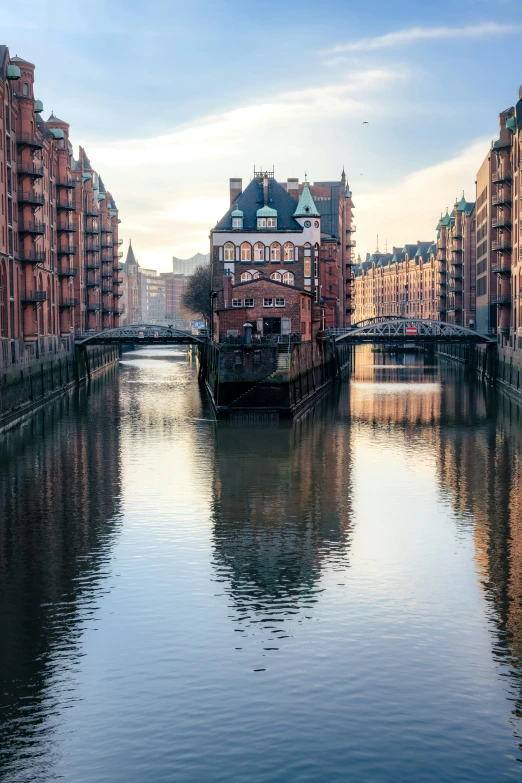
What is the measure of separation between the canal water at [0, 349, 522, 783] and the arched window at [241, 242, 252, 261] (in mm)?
49492

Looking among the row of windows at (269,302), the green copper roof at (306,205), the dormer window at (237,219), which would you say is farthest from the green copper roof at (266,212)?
the row of windows at (269,302)

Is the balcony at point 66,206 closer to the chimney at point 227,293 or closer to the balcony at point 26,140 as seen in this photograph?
the balcony at point 26,140

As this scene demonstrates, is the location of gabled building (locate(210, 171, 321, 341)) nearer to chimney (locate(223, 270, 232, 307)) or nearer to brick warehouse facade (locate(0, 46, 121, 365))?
chimney (locate(223, 270, 232, 307))

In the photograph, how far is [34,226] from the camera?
7644 cm

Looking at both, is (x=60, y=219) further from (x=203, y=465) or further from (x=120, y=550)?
(x=120, y=550)

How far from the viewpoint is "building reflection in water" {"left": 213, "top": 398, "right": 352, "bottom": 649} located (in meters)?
25.7

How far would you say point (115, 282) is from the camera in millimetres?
153000

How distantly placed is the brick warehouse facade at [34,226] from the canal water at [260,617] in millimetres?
25393

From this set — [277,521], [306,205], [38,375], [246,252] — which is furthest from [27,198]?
[277,521]

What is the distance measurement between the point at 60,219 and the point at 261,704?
275ft

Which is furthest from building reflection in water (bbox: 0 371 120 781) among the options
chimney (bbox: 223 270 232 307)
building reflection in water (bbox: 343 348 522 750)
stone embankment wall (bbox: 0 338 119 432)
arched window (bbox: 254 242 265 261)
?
arched window (bbox: 254 242 265 261)

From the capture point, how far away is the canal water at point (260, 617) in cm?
1788

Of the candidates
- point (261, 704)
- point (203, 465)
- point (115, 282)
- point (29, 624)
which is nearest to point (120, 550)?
point (29, 624)

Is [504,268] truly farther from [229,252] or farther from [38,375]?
[38,375]
